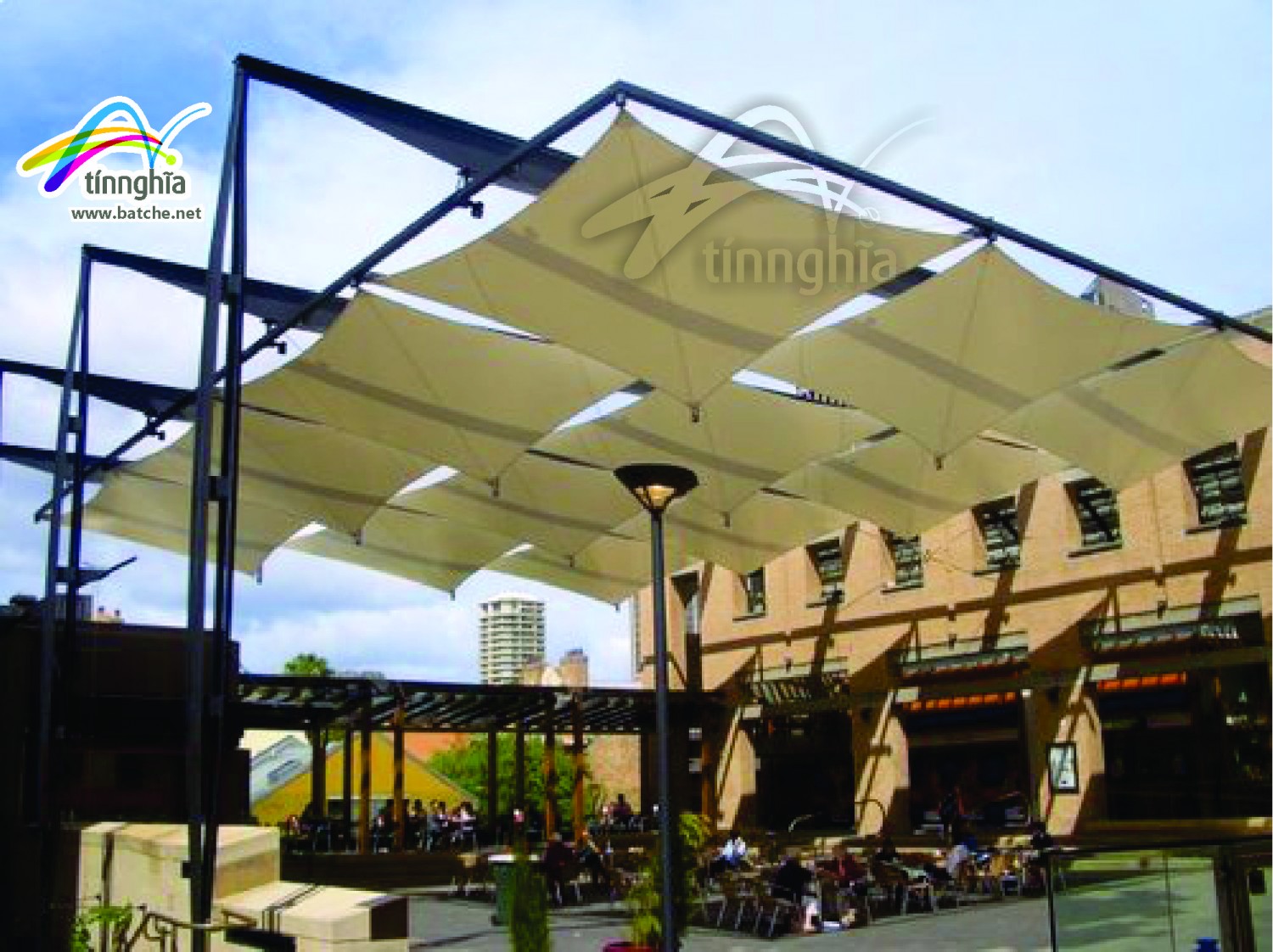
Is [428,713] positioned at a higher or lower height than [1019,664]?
lower

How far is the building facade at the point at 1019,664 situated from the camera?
23.2m

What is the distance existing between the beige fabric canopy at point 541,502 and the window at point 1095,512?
335 inches

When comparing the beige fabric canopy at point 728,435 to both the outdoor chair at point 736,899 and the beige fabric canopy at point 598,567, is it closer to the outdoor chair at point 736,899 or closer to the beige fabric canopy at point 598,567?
the beige fabric canopy at point 598,567

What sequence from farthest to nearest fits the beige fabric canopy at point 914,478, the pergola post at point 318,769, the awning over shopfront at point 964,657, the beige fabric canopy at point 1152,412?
the pergola post at point 318,769, the awning over shopfront at point 964,657, the beige fabric canopy at point 914,478, the beige fabric canopy at point 1152,412

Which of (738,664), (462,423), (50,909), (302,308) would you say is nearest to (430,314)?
(302,308)

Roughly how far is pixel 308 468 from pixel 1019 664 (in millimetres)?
14102

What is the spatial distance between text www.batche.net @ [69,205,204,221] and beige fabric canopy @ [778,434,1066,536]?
11.7 meters

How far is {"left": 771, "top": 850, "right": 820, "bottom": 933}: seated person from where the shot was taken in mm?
17281

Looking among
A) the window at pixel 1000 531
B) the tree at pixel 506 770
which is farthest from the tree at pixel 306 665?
the window at pixel 1000 531

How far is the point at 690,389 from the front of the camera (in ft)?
54.6

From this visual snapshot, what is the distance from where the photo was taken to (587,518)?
84.4 ft

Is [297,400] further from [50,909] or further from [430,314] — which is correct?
[50,909]

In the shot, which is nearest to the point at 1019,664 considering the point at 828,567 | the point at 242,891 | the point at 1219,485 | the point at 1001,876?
the point at 1219,485

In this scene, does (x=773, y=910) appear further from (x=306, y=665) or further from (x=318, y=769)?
(x=306, y=665)
